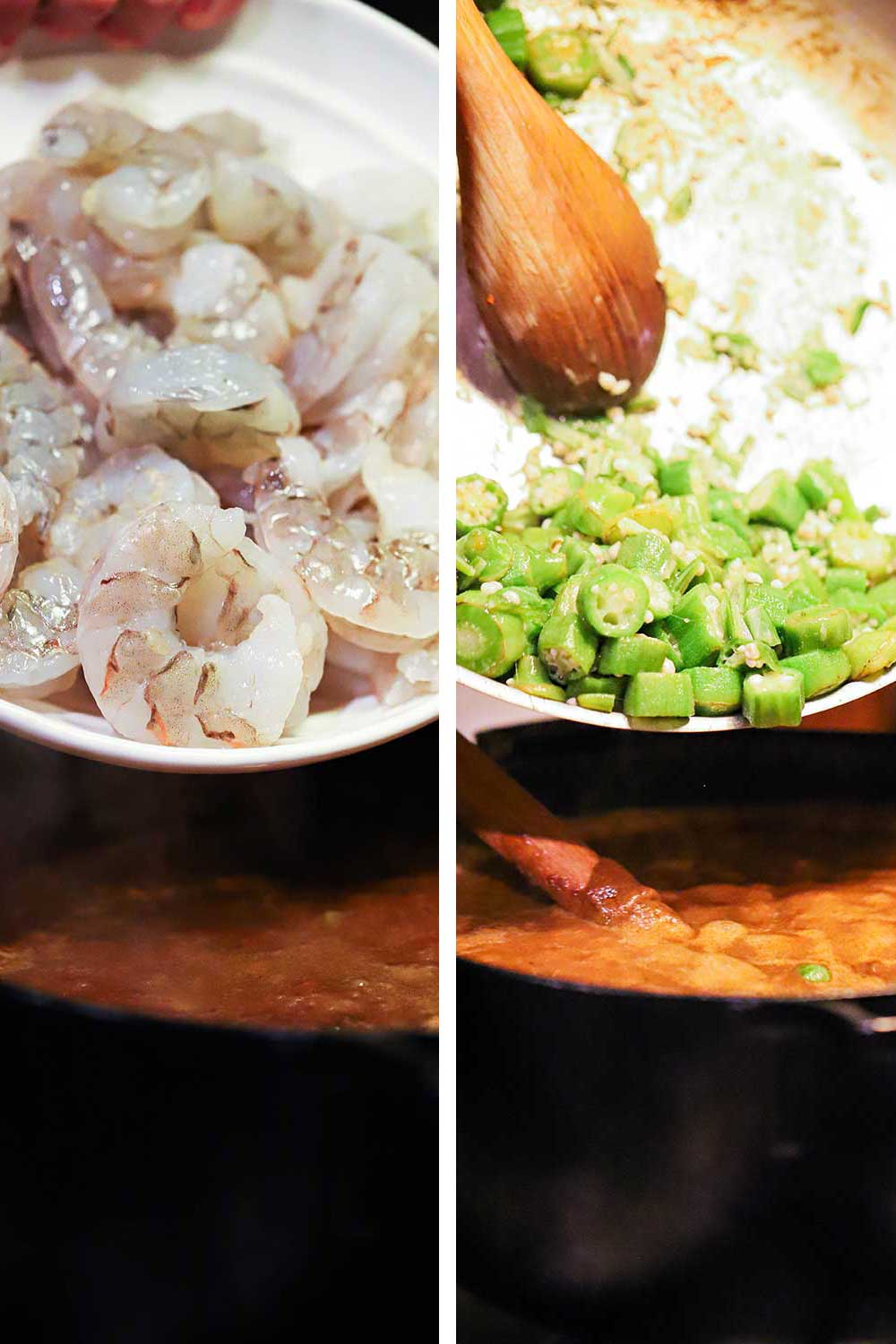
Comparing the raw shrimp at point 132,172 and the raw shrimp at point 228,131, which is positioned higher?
the raw shrimp at point 228,131

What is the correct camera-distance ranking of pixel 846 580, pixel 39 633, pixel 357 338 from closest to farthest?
pixel 39 633
pixel 357 338
pixel 846 580

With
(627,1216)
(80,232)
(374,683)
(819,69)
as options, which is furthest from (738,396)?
(627,1216)

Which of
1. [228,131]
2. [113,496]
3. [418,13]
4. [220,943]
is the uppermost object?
[418,13]

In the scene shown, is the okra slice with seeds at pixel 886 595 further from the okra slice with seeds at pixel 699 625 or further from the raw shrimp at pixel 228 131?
the raw shrimp at pixel 228 131

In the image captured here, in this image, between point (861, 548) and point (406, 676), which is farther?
point (861, 548)

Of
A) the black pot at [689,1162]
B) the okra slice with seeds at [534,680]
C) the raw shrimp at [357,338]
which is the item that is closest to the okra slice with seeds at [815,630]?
the okra slice with seeds at [534,680]

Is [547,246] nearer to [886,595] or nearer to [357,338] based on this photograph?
[357,338]

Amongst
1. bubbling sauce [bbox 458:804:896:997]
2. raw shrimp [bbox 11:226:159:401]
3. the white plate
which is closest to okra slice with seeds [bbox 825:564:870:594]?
bubbling sauce [bbox 458:804:896:997]

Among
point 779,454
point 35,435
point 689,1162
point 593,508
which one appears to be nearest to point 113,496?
point 35,435
